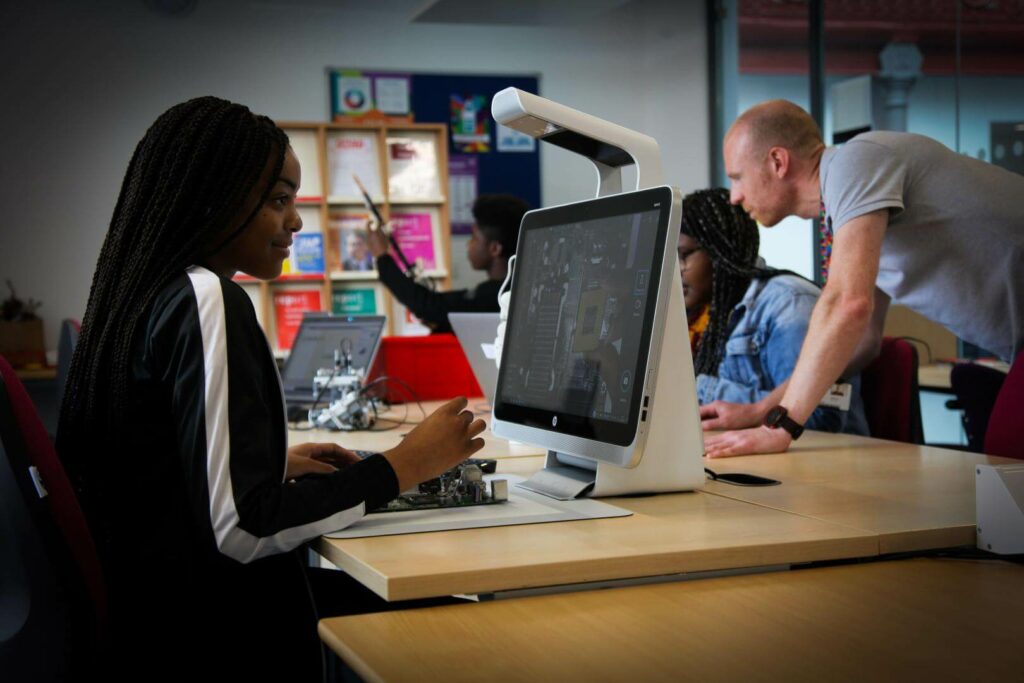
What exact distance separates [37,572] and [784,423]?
1.30m

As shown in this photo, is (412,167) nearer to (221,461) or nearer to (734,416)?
(734,416)

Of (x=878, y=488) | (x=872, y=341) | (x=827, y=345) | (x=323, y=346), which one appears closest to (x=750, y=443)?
(x=827, y=345)

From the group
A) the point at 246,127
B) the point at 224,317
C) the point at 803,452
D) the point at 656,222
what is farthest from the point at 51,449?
the point at 803,452

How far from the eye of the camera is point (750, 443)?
6.25ft

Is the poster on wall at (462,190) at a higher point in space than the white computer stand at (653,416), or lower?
higher

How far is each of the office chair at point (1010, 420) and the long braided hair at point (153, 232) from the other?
1396mm

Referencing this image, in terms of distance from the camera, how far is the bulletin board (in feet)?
20.5

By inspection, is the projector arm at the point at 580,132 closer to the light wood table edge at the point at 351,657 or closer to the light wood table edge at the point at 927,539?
the light wood table edge at the point at 927,539

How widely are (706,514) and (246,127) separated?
0.79 m

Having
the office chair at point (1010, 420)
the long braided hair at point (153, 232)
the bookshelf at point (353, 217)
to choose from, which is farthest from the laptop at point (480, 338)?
the bookshelf at point (353, 217)

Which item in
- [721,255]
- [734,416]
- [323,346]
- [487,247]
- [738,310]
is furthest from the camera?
[487,247]

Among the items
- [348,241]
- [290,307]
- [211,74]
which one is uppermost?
[211,74]

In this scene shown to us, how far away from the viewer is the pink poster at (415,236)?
604cm

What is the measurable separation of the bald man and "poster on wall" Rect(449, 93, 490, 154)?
419 centimetres
